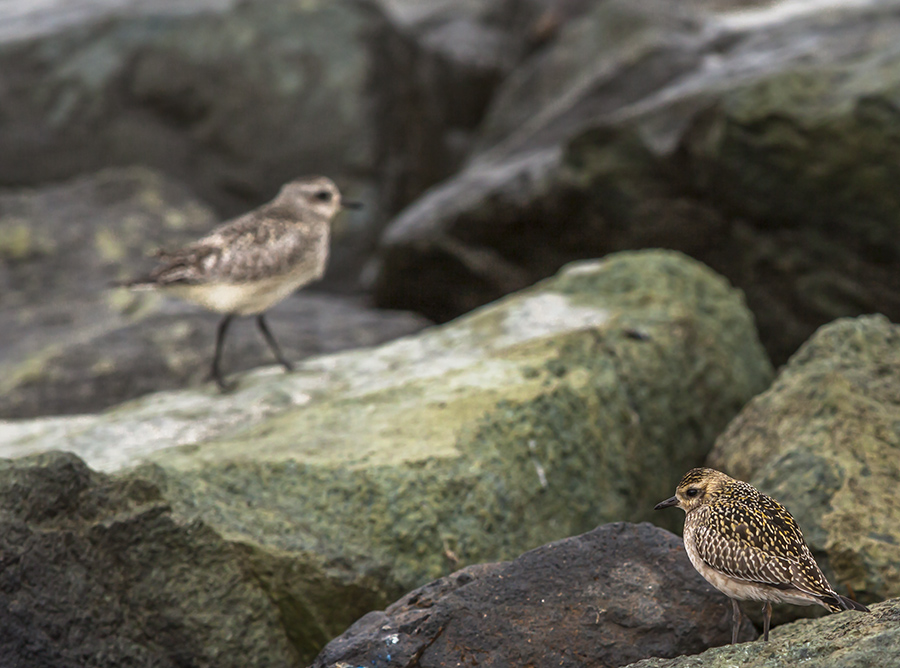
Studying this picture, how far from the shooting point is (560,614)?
418 centimetres

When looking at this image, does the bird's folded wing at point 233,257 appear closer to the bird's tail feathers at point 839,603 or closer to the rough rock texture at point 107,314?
the rough rock texture at point 107,314

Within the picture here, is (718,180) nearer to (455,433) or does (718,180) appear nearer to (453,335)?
(453,335)

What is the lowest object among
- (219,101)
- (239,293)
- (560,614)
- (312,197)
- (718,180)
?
(560,614)

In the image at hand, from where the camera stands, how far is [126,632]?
14.7ft

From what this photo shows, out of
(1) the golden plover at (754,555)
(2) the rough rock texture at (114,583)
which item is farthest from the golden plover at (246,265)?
(1) the golden plover at (754,555)

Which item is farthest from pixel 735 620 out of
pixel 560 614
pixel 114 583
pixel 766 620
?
pixel 114 583

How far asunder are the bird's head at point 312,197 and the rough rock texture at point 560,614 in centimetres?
434

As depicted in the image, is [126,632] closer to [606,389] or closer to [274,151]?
[606,389]

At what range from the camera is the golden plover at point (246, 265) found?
7273 millimetres

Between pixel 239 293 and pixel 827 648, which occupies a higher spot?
pixel 239 293

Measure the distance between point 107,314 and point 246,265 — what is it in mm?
2805

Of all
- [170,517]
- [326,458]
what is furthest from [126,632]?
[326,458]

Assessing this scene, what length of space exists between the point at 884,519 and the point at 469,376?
2484 mm

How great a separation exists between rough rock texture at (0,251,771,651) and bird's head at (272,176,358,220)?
1.30 metres
